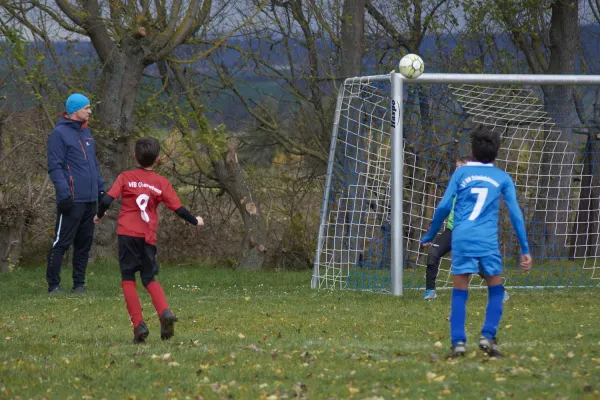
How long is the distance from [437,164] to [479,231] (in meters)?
8.75

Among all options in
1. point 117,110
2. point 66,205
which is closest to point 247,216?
point 117,110

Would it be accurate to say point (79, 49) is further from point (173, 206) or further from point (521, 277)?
point (173, 206)

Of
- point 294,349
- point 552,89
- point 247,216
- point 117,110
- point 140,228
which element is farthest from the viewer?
point 247,216

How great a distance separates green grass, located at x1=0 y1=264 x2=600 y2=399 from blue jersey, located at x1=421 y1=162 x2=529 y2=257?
740 mm

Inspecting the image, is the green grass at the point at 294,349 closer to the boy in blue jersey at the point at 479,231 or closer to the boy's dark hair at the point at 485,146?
the boy in blue jersey at the point at 479,231

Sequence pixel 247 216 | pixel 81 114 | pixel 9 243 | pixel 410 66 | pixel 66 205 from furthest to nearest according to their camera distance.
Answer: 1. pixel 247 216
2. pixel 9 243
3. pixel 410 66
4. pixel 81 114
5. pixel 66 205

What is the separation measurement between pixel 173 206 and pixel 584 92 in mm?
13048

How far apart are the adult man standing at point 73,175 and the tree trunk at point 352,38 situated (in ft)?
24.9

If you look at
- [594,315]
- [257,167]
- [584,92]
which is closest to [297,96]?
[257,167]

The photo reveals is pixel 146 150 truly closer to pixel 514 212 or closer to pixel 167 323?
pixel 167 323

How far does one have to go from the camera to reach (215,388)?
591 cm

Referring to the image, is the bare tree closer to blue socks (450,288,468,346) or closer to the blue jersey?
the blue jersey

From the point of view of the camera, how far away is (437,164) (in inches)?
609

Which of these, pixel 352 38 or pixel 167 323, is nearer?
pixel 167 323
